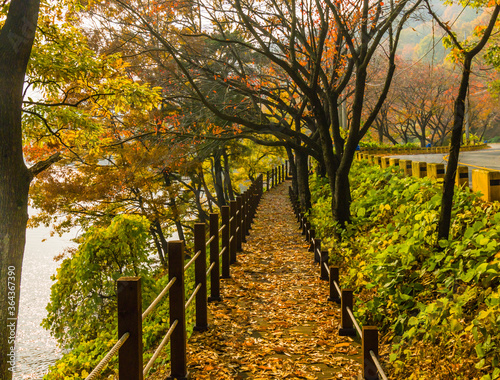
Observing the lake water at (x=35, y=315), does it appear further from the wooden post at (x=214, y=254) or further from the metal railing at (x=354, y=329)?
the metal railing at (x=354, y=329)

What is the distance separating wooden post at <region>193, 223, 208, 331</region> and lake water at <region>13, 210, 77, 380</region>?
32.9 feet

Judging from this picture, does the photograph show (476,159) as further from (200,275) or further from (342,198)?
(200,275)

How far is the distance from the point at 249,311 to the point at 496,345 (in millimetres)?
3845

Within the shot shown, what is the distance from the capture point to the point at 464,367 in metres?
3.70

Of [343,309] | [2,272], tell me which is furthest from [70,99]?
[343,309]

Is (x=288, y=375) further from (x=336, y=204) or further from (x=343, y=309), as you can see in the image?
(x=336, y=204)

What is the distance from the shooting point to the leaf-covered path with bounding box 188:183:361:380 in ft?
15.7

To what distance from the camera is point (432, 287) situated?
17.2 ft

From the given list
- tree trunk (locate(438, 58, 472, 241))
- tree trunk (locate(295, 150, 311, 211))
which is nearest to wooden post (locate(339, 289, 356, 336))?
tree trunk (locate(438, 58, 472, 241))

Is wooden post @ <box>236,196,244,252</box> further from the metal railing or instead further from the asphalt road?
the asphalt road

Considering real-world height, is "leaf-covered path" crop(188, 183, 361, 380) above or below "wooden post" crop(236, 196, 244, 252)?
below

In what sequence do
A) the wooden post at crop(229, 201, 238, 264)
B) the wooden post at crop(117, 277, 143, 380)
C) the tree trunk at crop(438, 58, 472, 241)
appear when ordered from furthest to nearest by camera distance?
the wooden post at crop(229, 201, 238, 264) < the tree trunk at crop(438, 58, 472, 241) < the wooden post at crop(117, 277, 143, 380)

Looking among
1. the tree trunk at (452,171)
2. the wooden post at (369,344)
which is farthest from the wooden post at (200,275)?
the tree trunk at (452,171)

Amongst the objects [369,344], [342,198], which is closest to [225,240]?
[342,198]
